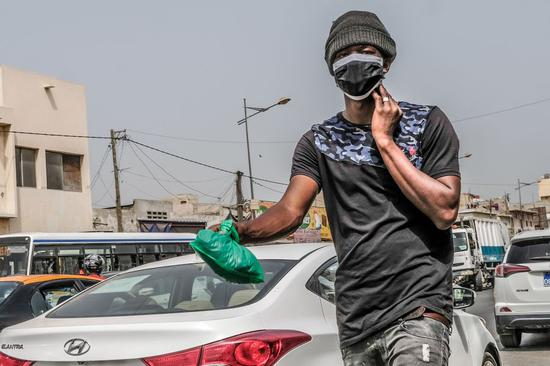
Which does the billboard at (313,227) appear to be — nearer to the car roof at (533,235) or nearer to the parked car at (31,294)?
the car roof at (533,235)

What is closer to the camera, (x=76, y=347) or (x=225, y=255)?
(x=225, y=255)

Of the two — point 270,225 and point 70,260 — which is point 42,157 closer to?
point 70,260

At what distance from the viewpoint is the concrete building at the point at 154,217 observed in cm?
3450

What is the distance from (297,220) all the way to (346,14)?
0.70 meters

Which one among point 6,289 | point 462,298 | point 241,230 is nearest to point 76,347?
point 241,230

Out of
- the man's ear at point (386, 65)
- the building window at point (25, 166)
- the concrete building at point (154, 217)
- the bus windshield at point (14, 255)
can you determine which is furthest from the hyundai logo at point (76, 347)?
the concrete building at point (154, 217)

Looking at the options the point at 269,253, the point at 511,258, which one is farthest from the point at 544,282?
the point at 269,253

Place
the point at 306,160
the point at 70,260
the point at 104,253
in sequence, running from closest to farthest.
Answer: the point at 306,160 → the point at 70,260 → the point at 104,253

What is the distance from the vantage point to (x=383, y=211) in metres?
2.58

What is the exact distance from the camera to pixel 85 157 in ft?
107

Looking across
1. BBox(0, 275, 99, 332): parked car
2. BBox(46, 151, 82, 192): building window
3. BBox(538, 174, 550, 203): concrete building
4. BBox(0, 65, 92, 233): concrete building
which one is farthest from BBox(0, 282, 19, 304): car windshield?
BBox(538, 174, 550, 203): concrete building

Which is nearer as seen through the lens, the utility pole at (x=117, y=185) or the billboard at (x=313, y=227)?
the utility pole at (x=117, y=185)

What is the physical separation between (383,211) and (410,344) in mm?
410

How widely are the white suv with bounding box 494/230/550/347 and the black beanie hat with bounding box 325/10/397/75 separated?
818cm
